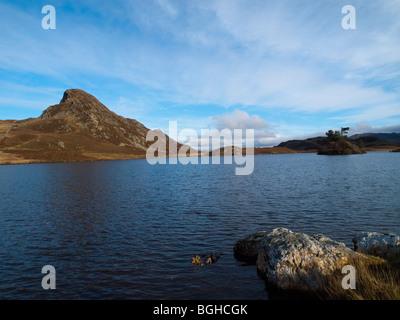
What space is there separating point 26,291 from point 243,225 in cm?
1675

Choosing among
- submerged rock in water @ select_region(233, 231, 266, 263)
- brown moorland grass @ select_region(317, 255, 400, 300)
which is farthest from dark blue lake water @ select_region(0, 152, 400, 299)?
brown moorland grass @ select_region(317, 255, 400, 300)

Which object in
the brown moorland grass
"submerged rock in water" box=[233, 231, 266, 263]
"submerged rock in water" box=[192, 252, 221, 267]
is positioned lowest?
"submerged rock in water" box=[192, 252, 221, 267]

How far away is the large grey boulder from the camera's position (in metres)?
12.6

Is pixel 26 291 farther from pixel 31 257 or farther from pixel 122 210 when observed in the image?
pixel 122 210

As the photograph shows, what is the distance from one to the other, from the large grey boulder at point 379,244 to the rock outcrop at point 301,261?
1.96 metres

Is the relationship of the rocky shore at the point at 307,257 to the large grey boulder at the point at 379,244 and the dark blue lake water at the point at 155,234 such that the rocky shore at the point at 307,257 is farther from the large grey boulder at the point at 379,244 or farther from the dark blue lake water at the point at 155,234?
the dark blue lake water at the point at 155,234

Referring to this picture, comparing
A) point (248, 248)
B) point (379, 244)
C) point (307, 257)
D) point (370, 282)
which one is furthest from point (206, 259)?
point (379, 244)

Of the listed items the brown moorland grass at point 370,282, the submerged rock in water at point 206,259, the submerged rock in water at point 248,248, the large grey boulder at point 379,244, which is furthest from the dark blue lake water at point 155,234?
the large grey boulder at point 379,244

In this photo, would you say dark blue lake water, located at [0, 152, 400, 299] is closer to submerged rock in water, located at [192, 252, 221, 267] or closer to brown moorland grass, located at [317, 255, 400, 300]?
submerged rock in water, located at [192, 252, 221, 267]

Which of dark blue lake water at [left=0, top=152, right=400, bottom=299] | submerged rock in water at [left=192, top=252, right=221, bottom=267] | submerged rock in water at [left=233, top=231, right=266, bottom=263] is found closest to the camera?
dark blue lake water at [left=0, top=152, right=400, bottom=299]

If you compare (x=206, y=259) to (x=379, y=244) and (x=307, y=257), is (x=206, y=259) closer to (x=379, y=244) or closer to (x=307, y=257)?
(x=307, y=257)

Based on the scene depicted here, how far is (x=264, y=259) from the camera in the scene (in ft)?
44.3

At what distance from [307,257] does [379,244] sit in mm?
4771
